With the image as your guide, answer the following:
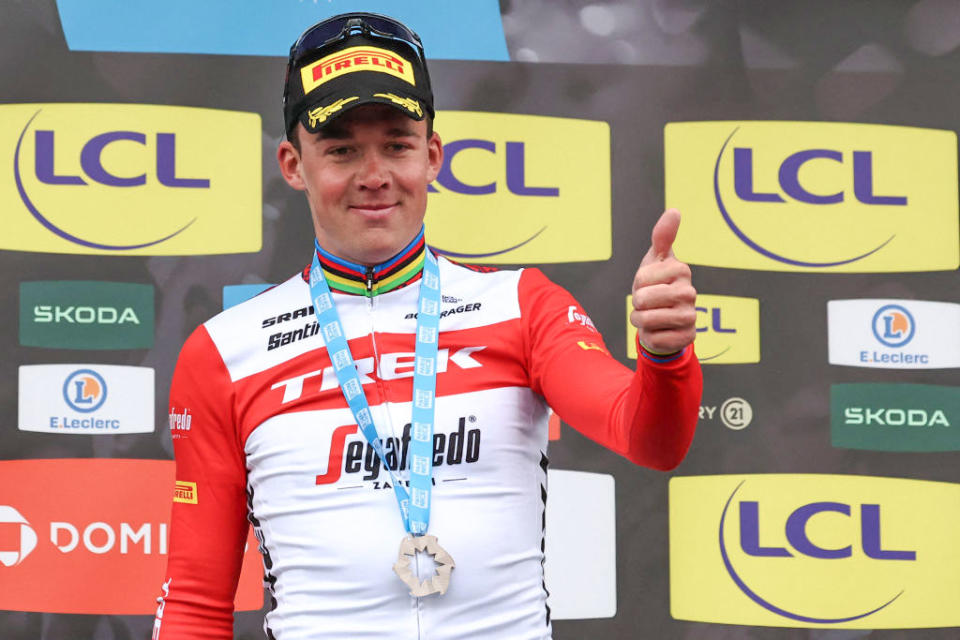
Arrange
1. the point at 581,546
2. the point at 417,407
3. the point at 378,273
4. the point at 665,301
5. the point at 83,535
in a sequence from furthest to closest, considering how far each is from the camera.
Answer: the point at 581,546 → the point at 83,535 → the point at 378,273 → the point at 417,407 → the point at 665,301

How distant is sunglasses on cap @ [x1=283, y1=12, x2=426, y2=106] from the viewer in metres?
1.28

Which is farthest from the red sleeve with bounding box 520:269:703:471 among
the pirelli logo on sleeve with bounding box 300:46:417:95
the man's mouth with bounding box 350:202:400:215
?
the pirelli logo on sleeve with bounding box 300:46:417:95

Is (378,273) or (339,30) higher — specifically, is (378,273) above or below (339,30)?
below

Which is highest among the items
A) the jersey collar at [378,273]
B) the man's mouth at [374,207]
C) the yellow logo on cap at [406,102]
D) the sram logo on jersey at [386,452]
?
the yellow logo on cap at [406,102]

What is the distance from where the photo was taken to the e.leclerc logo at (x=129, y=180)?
2172mm

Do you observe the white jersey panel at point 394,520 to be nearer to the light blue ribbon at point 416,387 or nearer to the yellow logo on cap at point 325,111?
the light blue ribbon at point 416,387

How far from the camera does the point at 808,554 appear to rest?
226 centimetres

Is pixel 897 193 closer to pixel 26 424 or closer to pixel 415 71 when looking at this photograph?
pixel 415 71

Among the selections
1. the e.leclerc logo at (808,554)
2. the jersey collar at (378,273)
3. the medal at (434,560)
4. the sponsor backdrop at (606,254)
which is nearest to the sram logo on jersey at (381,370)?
the jersey collar at (378,273)

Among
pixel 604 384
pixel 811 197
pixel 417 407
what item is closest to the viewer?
pixel 604 384

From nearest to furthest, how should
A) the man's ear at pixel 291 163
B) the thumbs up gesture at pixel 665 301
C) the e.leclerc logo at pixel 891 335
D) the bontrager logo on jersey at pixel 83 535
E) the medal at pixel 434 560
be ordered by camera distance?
the thumbs up gesture at pixel 665 301
the medal at pixel 434 560
the man's ear at pixel 291 163
the bontrager logo on jersey at pixel 83 535
the e.leclerc logo at pixel 891 335

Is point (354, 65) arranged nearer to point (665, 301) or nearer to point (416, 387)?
point (416, 387)

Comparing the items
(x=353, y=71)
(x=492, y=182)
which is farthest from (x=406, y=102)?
(x=492, y=182)

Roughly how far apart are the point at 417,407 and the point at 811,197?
4.94 ft
